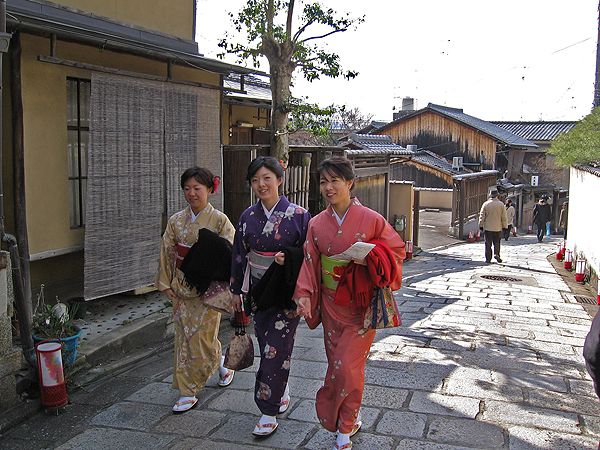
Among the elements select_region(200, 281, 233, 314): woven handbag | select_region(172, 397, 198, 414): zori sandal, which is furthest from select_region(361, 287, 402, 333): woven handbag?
select_region(172, 397, 198, 414): zori sandal

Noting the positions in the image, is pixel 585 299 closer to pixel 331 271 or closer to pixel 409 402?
pixel 409 402

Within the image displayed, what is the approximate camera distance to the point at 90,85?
719 centimetres

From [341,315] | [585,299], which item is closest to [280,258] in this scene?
[341,315]

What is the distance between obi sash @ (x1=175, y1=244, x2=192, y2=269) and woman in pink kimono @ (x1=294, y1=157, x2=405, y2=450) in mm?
1301

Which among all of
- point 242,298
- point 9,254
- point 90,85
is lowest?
point 242,298

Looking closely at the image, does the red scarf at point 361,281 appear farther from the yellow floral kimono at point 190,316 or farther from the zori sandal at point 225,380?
the zori sandal at point 225,380

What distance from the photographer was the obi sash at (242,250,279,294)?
4781mm

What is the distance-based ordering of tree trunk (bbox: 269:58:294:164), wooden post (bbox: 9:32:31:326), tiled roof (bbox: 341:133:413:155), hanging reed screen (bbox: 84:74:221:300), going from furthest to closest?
tiled roof (bbox: 341:133:413:155)
tree trunk (bbox: 269:58:294:164)
hanging reed screen (bbox: 84:74:221:300)
wooden post (bbox: 9:32:31:326)

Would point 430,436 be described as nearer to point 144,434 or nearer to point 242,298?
point 242,298

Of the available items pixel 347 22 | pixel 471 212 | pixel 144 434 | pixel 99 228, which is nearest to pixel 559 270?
pixel 347 22

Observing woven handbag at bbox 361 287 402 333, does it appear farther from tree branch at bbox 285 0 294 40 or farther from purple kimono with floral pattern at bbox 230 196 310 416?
tree branch at bbox 285 0 294 40

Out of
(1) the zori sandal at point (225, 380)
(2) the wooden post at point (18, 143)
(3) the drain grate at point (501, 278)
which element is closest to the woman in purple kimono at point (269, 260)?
(1) the zori sandal at point (225, 380)

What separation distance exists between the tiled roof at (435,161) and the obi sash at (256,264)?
91.9 feet

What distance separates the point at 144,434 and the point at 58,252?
10.0 feet
